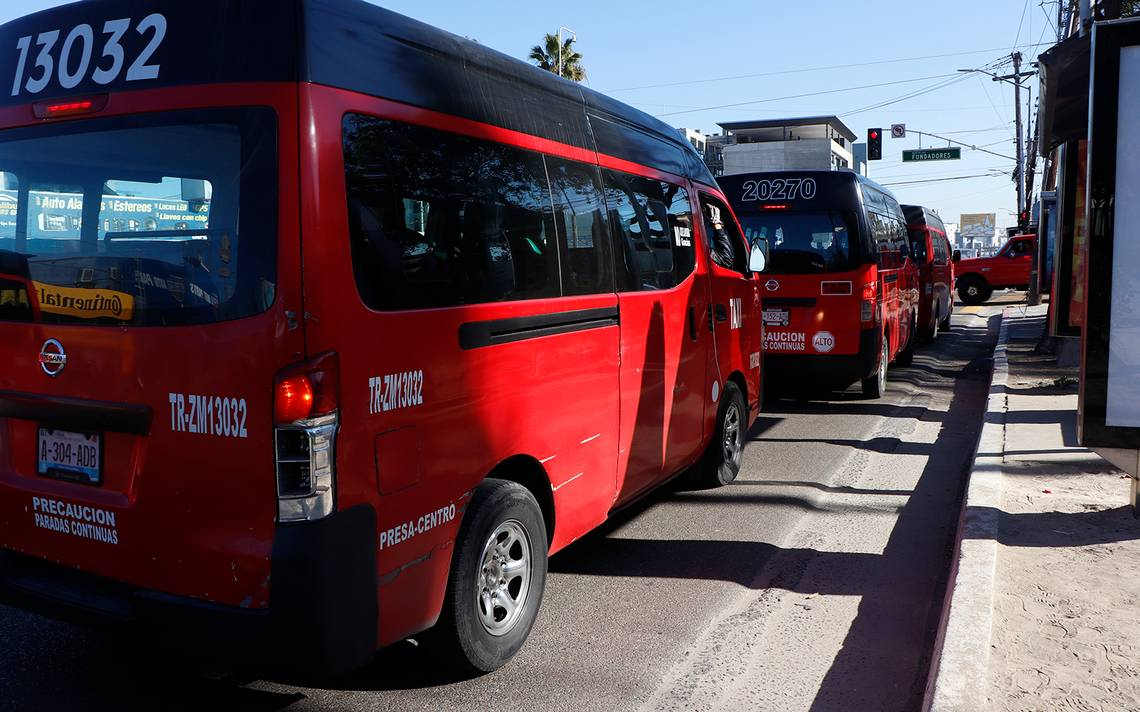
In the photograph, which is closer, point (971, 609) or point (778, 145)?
Answer: point (971, 609)

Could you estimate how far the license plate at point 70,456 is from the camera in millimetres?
3248

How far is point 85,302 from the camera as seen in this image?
10.6 ft

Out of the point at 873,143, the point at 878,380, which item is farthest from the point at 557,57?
the point at 878,380

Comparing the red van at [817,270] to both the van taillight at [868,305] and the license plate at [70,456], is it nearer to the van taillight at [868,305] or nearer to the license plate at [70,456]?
the van taillight at [868,305]

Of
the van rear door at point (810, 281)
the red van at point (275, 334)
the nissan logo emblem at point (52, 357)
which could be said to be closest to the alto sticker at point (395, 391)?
the red van at point (275, 334)

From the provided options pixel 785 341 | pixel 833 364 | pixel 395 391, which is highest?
pixel 395 391

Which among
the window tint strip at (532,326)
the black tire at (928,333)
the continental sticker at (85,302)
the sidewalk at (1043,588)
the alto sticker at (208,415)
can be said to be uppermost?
the continental sticker at (85,302)

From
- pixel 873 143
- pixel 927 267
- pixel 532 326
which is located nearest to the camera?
pixel 532 326

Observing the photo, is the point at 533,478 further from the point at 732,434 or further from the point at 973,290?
the point at 973,290

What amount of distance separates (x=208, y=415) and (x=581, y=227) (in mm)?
2070

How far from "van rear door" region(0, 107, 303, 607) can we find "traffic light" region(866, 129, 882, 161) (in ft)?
123

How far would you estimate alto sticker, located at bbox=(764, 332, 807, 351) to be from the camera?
10359 mm

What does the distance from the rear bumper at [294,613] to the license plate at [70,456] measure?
402 millimetres

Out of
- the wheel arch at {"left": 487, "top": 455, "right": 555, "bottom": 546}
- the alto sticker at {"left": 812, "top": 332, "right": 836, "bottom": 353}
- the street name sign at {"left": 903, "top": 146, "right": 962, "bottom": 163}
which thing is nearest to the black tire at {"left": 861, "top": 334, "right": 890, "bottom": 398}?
the alto sticker at {"left": 812, "top": 332, "right": 836, "bottom": 353}
